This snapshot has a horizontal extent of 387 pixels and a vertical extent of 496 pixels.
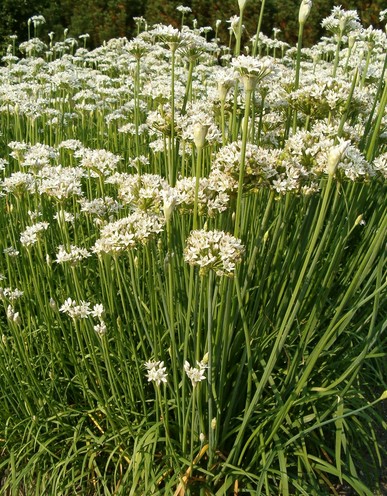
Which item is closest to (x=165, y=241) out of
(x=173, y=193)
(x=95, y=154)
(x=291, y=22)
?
(x=95, y=154)

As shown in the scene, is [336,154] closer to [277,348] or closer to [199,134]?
[199,134]

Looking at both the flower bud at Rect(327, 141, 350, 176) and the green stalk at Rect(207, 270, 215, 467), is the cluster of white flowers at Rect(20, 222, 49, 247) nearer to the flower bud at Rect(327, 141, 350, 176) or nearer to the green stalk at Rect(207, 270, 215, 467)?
the green stalk at Rect(207, 270, 215, 467)

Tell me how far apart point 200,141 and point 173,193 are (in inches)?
8.6

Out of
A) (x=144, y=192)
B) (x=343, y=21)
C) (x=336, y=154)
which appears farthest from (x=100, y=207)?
(x=343, y=21)

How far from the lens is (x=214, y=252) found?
216 cm

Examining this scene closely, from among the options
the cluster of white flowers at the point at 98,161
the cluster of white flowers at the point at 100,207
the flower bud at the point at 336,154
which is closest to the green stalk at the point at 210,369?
the flower bud at the point at 336,154

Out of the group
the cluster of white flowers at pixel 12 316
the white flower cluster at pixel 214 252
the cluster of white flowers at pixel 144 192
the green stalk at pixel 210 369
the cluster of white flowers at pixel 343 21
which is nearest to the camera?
the white flower cluster at pixel 214 252

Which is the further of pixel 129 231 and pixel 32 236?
pixel 32 236

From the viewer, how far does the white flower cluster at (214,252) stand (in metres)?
2.14

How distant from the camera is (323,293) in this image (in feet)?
9.72

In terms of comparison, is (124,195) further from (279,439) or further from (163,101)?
(279,439)

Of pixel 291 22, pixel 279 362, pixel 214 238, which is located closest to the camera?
pixel 214 238

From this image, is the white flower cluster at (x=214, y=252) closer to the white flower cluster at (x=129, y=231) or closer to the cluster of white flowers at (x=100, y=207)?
the white flower cluster at (x=129, y=231)

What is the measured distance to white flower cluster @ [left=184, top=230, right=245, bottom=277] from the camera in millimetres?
2139
